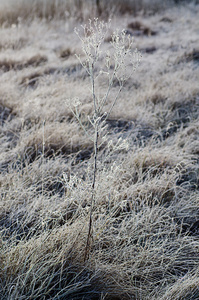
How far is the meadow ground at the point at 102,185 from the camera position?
131cm

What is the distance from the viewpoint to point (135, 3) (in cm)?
1080

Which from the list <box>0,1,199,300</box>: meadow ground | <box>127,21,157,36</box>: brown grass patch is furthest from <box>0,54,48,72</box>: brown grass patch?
<box>127,21,157,36</box>: brown grass patch

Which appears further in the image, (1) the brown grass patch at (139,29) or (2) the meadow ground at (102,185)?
(1) the brown grass patch at (139,29)

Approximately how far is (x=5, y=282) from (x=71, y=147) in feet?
Result: 4.63

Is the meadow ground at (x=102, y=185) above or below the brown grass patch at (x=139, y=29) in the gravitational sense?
below

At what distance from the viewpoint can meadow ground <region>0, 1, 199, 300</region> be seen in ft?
4.30

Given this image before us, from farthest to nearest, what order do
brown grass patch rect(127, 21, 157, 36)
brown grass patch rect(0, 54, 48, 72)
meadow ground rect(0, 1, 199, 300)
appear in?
brown grass patch rect(127, 21, 157, 36) < brown grass patch rect(0, 54, 48, 72) < meadow ground rect(0, 1, 199, 300)

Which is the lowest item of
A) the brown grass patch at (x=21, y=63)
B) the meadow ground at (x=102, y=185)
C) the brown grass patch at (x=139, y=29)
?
the meadow ground at (x=102, y=185)

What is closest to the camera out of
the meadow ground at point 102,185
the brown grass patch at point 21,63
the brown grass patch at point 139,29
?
the meadow ground at point 102,185

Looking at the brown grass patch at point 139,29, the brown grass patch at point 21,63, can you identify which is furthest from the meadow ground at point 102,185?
the brown grass patch at point 139,29

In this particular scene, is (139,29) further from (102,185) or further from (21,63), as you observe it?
(102,185)

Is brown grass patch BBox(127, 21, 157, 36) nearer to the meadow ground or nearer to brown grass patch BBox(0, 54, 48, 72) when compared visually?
the meadow ground

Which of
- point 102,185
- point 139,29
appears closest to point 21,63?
point 102,185

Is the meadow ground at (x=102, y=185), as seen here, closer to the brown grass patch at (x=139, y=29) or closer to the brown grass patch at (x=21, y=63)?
the brown grass patch at (x=21, y=63)
